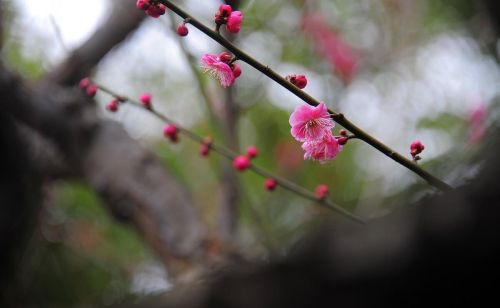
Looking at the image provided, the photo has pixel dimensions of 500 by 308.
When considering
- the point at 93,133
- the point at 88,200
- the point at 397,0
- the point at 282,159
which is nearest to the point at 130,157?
the point at 93,133

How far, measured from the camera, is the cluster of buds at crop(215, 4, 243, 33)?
2.76ft

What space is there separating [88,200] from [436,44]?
9.14 feet

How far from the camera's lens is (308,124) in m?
0.92

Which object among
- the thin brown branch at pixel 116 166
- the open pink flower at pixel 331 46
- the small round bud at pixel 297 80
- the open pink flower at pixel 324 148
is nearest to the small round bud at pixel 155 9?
the small round bud at pixel 297 80

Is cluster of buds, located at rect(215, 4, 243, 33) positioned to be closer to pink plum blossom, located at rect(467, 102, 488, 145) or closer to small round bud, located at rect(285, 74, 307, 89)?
small round bud, located at rect(285, 74, 307, 89)

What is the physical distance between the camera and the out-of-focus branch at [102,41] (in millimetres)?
2496

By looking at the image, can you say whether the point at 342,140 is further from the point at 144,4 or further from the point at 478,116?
the point at 478,116

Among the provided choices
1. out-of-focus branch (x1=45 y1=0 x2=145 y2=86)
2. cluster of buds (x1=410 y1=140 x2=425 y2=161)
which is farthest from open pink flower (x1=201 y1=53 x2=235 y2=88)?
out-of-focus branch (x1=45 y1=0 x2=145 y2=86)

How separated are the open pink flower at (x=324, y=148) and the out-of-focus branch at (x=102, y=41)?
5.81 ft

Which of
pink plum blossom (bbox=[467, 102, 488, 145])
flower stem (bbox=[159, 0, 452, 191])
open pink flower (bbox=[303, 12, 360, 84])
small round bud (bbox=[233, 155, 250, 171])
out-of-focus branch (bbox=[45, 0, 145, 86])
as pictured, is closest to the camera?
flower stem (bbox=[159, 0, 452, 191])

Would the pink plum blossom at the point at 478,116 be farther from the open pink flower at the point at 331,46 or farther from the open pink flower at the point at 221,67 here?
the open pink flower at the point at 221,67

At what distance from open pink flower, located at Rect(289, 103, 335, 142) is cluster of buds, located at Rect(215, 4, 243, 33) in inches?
7.5

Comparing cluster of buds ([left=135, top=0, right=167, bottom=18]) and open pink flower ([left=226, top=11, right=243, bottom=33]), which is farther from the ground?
open pink flower ([left=226, top=11, right=243, bottom=33])

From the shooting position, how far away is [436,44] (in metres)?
3.32
